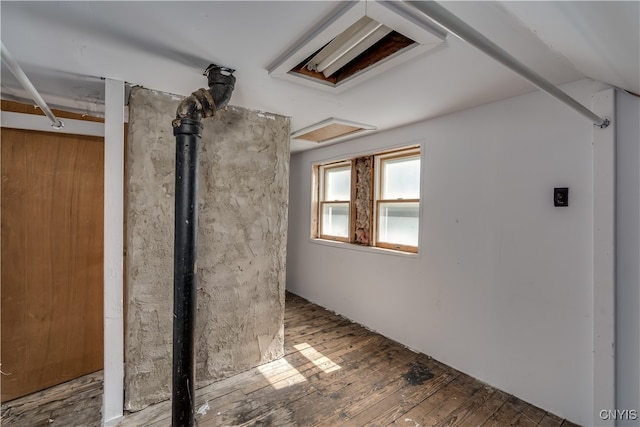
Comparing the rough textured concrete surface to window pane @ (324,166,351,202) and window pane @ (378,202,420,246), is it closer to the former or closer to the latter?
window pane @ (378,202,420,246)

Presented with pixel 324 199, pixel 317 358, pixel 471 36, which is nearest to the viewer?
pixel 471 36

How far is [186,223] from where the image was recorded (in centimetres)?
166

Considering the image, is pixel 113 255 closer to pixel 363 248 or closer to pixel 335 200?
pixel 363 248

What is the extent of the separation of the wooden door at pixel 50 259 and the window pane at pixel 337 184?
2593 mm

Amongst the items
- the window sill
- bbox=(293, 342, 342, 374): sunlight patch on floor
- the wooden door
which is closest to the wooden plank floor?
bbox=(293, 342, 342, 374): sunlight patch on floor

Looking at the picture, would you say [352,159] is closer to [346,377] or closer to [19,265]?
[346,377]

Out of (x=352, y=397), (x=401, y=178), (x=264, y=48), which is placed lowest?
(x=352, y=397)

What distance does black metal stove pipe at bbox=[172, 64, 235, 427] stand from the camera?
1.64 meters

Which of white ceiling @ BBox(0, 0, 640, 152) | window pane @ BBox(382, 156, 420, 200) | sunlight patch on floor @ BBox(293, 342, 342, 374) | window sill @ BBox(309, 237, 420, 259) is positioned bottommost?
sunlight patch on floor @ BBox(293, 342, 342, 374)

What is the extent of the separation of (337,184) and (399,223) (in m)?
1.18

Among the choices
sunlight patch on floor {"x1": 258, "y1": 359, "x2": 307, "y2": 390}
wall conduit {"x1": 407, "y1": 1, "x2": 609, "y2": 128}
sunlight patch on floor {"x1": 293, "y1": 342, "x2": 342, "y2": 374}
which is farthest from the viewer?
sunlight patch on floor {"x1": 293, "y1": 342, "x2": 342, "y2": 374}

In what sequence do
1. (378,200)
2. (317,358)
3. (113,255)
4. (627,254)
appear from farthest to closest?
1. (378,200)
2. (317,358)
3. (113,255)
4. (627,254)

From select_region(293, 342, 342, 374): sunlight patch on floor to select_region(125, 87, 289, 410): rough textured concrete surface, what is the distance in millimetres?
249

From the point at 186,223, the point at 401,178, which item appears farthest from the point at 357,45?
the point at 401,178
